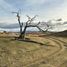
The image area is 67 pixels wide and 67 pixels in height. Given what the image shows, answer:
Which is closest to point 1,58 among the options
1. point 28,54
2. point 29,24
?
point 28,54

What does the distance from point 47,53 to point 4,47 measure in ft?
22.6

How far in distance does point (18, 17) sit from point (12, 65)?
70.1 ft

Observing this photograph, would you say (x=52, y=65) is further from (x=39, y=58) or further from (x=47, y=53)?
(x=47, y=53)

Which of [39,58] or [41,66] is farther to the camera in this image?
[39,58]

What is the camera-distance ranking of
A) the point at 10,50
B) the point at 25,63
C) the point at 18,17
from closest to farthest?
the point at 25,63 < the point at 10,50 < the point at 18,17

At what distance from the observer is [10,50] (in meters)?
31.8

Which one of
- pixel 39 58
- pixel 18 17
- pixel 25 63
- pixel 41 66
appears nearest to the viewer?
pixel 41 66

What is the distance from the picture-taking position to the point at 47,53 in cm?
3362

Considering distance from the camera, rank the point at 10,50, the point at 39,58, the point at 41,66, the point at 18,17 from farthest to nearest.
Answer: the point at 18,17, the point at 10,50, the point at 39,58, the point at 41,66

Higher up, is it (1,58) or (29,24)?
(29,24)

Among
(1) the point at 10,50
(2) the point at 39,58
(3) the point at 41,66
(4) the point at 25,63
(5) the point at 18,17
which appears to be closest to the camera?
(3) the point at 41,66

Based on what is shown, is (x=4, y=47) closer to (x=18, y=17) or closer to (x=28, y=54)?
(x=28, y=54)

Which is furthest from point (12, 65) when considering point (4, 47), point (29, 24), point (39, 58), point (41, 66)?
point (29, 24)

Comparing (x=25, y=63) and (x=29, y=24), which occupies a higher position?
(x=29, y=24)
